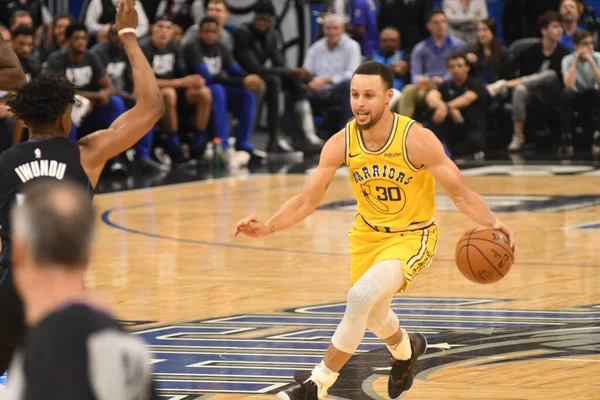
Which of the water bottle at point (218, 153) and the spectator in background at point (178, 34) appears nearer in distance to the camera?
the water bottle at point (218, 153)

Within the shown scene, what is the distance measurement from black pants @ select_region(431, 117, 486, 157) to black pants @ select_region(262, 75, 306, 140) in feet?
7.75

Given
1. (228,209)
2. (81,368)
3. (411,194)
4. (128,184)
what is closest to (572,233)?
(228,209)

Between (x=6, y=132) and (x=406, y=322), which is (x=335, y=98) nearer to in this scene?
(x=6, y=132)

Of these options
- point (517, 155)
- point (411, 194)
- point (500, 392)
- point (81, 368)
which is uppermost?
point (81, 368)

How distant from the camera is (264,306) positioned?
8148 millimetres

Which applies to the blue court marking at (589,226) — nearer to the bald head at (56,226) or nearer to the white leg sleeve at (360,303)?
the white leg sleeve at (360,303)

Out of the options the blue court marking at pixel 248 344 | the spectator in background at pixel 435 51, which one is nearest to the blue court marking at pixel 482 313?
the blue court marking at pixel 248 344

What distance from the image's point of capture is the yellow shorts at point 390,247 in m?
5.96

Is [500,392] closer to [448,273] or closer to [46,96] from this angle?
[46,96]

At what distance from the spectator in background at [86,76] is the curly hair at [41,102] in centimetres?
1105

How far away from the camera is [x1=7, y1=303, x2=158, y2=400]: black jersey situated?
247 cm

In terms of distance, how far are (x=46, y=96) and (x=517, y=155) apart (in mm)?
15042

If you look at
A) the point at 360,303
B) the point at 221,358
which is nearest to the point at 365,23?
the point at 221,358

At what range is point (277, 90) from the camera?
19.2 meters
